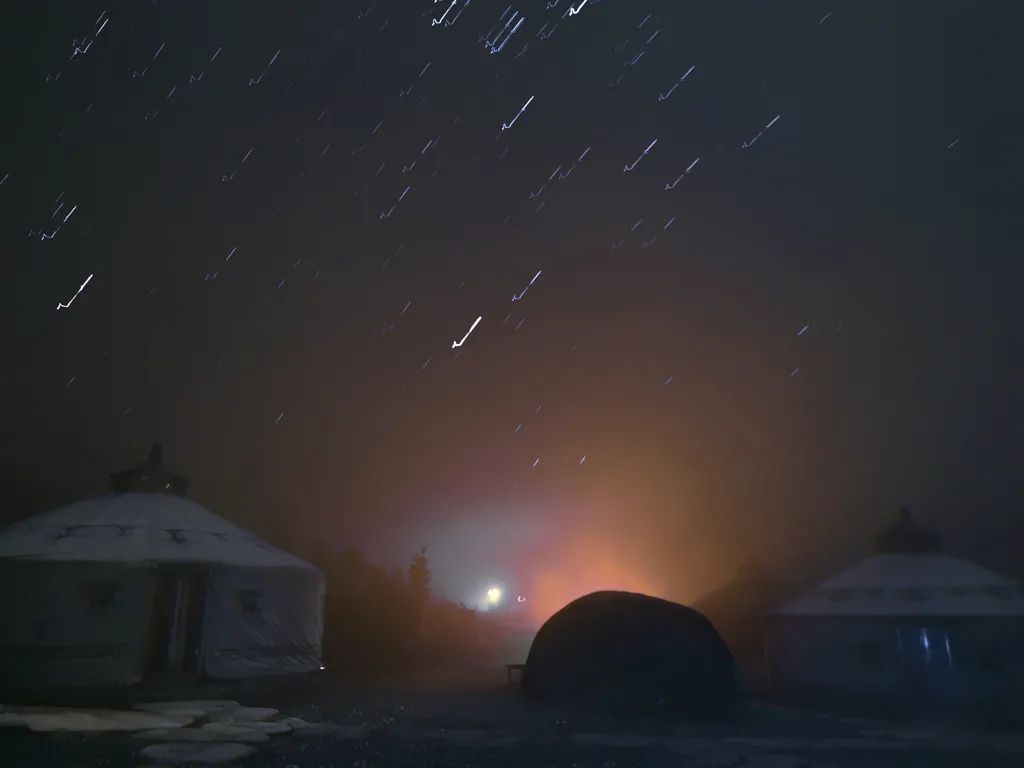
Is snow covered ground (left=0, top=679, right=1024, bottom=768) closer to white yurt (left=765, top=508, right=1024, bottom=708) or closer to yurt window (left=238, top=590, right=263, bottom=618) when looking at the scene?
white yurt (left=765, top=508, right=1024, bottom=708)

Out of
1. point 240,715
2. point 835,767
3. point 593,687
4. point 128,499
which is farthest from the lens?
point 128,499

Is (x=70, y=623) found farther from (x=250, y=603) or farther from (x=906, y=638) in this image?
(x=906, y=638)

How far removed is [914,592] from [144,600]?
65.4 ft

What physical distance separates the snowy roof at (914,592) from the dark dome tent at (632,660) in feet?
16.0

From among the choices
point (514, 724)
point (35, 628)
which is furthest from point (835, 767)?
point (35, 628)

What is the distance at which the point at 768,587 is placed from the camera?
4238 centimetres

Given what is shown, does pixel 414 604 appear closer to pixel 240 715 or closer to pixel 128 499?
pixel 128 499

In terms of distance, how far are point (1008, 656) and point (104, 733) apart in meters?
19.1

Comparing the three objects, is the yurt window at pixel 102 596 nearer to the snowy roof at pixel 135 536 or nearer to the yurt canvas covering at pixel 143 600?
the yurt canvas covering at pixel 143 600

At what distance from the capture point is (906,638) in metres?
16.4

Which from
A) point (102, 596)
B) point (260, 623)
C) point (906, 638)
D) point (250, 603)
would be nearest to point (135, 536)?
point (102, 596)

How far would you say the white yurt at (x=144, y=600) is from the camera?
15.0m

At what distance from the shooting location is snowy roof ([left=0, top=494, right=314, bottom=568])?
1627 centimetres

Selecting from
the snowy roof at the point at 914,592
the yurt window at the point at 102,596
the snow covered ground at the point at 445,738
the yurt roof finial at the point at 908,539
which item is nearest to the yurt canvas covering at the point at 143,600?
the yurt window at the point at 102,596
